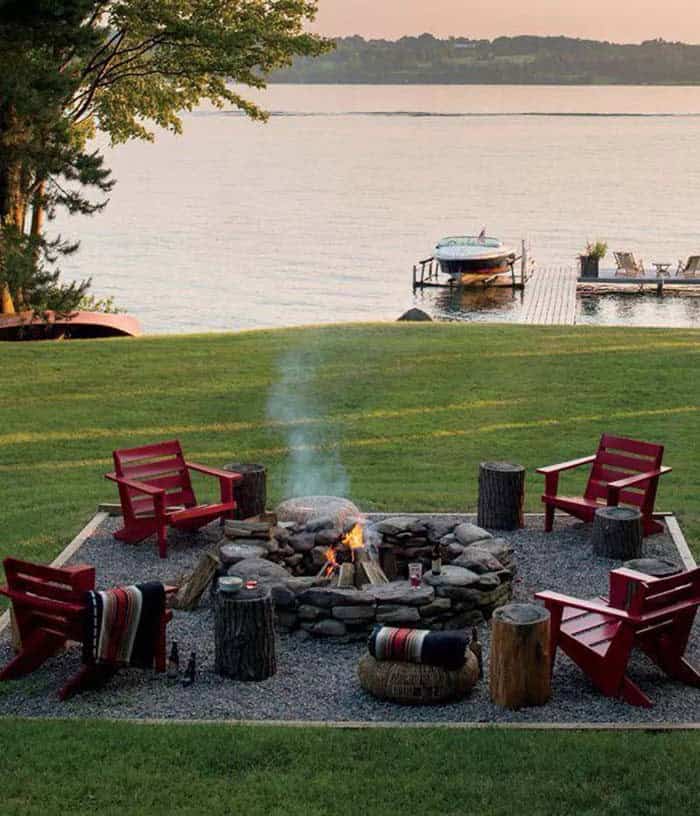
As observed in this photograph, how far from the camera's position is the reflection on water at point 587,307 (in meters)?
49.7

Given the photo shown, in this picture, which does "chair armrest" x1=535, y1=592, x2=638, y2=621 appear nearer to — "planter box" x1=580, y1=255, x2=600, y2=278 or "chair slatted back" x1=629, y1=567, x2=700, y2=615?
"chair slatted back" x1=629, y1=567, x2=700, y2=615

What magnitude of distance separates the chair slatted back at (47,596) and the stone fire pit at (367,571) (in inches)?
66.6

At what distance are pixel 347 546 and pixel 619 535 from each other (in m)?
2.47

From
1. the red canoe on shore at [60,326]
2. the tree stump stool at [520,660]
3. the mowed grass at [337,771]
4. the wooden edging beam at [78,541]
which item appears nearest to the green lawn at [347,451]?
the mowed grass at [337,771]

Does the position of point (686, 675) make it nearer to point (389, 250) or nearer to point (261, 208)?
point (389, 250)

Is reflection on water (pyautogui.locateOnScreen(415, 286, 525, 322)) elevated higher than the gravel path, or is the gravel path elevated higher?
the gravel path

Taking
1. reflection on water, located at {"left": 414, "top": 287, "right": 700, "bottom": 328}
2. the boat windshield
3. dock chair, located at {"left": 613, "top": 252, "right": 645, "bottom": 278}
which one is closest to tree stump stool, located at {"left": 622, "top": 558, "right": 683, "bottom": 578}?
reflection on water, located at {"left": 414, "top": 287, "right": 700, "bottom": 328}

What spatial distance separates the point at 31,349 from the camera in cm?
2319

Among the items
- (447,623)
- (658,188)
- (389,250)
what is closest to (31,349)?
(447,623)

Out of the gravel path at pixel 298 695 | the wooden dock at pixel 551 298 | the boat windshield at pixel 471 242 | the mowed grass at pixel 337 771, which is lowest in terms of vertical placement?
the wooden dock at pixel 551 298

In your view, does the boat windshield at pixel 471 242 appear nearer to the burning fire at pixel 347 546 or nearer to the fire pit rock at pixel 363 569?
the fire pit rock at pixel 363 569

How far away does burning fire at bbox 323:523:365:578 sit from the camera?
34.0ft

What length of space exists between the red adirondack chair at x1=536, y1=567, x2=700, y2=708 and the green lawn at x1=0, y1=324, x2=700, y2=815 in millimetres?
747

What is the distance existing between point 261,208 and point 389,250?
3097cm
